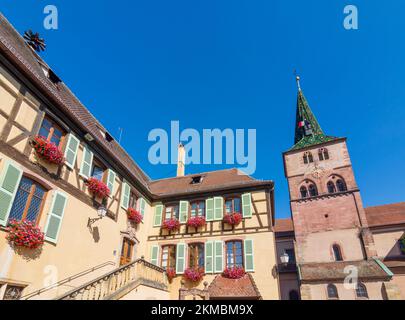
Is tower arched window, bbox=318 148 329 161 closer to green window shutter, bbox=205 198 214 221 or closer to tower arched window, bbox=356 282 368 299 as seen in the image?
tower arched window, bbox=356 282 368 299

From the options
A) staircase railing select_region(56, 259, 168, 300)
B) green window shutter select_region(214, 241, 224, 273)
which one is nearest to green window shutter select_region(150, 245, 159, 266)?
staircase railing select_region(56, 259, 168, 300)

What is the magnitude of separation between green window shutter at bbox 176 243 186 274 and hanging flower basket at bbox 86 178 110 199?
16.9 ft

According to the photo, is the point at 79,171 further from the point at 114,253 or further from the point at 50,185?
the point at 114,253

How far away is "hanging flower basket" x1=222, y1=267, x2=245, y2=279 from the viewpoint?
12.3 meters

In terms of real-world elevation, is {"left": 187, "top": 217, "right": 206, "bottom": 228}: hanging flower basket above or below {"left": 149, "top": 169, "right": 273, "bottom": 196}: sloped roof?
below

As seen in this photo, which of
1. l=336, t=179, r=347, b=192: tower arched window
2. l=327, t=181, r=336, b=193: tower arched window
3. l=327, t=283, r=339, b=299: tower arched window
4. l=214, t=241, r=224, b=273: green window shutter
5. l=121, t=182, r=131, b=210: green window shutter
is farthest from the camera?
l=327, t=181, r=336, b=193: tower arched window

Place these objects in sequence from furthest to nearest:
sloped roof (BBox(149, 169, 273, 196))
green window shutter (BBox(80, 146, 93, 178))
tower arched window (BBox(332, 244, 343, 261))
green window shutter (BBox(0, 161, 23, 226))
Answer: tower arched window (BBox(332, 244, 343, 261)) → sloped roof (BBox(149, 169, 273, 196)) → green window shutter (BBox(80, 146, 93, 178)) → green window shutter (BBox(0, 161, 23, 226))

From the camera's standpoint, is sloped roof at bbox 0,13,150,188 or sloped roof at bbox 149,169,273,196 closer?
sloped roof at bbox 0,13,150,188

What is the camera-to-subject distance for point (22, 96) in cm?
795

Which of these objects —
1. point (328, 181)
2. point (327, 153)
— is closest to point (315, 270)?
point (328, 181)

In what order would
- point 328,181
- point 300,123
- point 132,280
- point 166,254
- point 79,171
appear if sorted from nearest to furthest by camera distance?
1. point 132,280
2. point 79,171
3. point 166,254
4. point 328,181
5. point 300,123

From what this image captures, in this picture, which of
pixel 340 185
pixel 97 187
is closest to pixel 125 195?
pixel 97 187

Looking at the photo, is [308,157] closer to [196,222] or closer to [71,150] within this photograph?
[196,222]

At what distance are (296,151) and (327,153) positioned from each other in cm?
287
